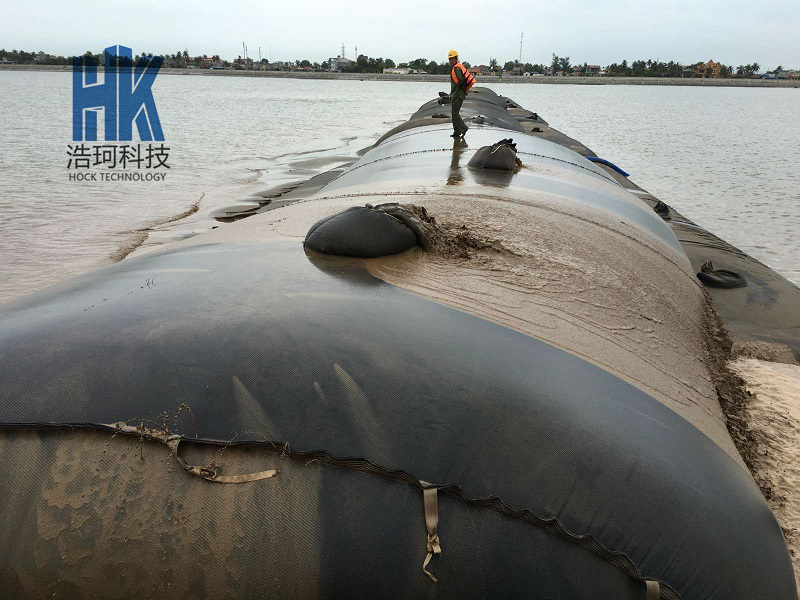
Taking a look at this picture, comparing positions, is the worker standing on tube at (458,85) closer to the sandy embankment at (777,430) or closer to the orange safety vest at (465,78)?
the orange safety vest at (465,78)

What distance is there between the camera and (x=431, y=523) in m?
1.63

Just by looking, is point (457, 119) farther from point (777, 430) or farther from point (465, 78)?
point (777, 430)

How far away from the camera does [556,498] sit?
1737 mm

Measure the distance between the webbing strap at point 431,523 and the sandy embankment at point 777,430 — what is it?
6.22 feet

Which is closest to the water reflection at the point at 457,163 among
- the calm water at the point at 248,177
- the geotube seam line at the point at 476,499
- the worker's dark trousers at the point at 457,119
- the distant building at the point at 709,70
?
the worker's dark trousers at the point at 457,119

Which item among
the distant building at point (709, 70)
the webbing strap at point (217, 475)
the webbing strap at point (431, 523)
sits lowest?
the webbing strap at point (431, 523)

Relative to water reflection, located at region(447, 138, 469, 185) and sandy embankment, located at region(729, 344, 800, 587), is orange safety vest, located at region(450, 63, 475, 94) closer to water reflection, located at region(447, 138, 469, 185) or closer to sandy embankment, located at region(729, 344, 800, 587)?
water reflection, located at region(447, 138, 469, 185)

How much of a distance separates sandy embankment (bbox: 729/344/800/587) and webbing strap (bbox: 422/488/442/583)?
189cm

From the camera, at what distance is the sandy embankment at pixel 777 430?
9.50 feet

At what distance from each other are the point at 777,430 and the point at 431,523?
2.75 metres

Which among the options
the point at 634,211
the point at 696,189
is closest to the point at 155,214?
the point at 634,211

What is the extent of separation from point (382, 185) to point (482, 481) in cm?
356

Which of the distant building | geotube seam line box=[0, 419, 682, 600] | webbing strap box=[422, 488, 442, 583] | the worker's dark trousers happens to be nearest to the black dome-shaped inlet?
geotube seam line box=[0, 419, 682, 600]

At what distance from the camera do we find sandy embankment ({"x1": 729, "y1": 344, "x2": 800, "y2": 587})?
9.50ft
